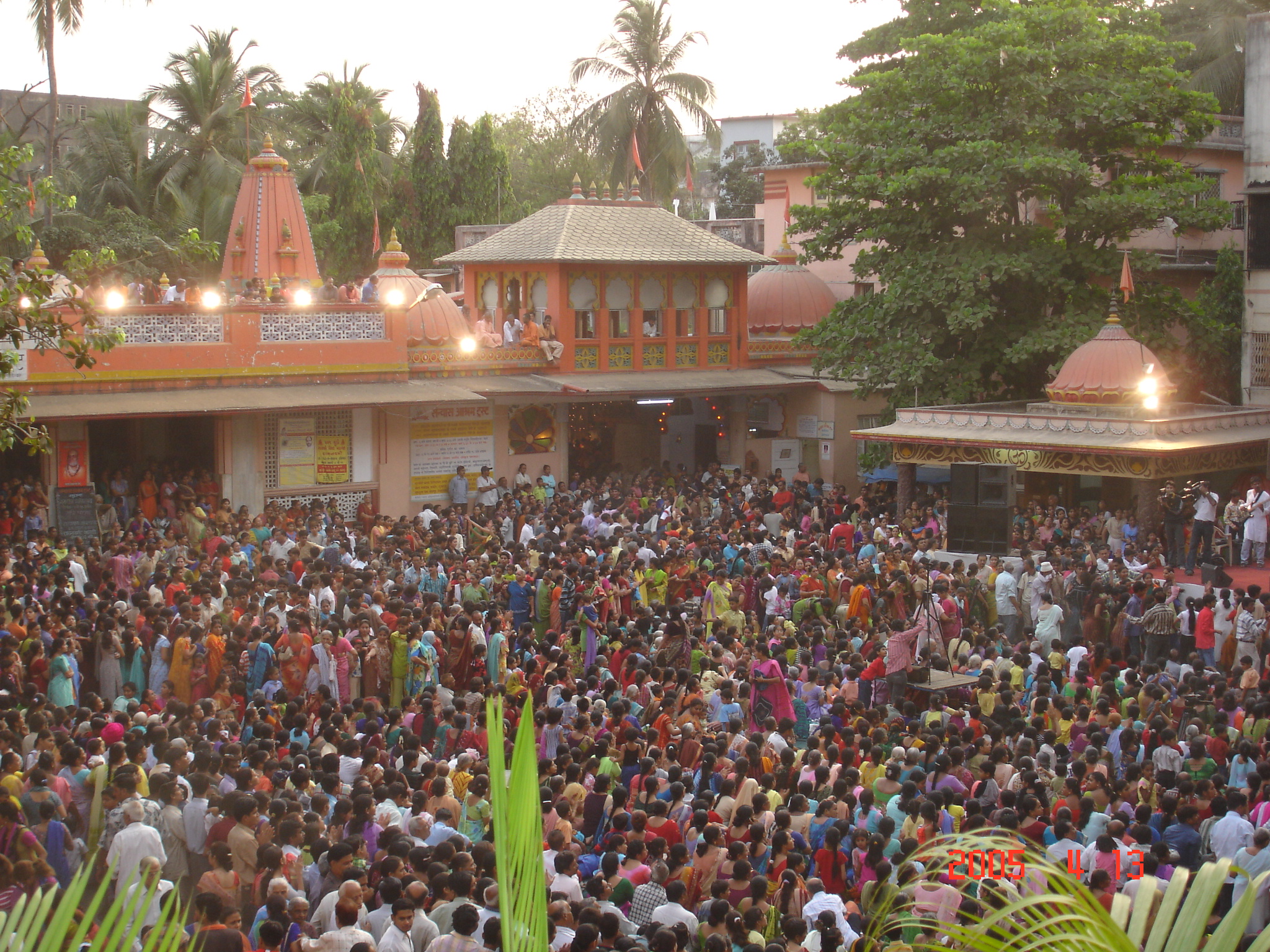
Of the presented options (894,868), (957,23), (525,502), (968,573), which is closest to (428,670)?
(894,868)

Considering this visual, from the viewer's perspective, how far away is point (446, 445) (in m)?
24.0

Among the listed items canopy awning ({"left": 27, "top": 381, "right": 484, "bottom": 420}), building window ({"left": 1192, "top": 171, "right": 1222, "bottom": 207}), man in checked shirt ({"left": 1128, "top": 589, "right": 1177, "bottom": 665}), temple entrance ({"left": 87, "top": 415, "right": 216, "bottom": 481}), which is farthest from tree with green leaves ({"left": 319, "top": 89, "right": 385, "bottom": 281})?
man in checked shirt ({"left": 1128, "top": 589, "right": 1177, "bottom": 665})

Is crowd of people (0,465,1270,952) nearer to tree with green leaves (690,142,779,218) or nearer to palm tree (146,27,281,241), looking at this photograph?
palm tree (146,27,281,241)

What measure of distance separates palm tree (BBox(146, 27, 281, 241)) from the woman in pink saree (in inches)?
1208

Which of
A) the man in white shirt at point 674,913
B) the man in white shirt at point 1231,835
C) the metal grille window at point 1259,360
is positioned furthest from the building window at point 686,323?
the man in white shirt at point 674,913

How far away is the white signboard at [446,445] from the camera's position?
77.4 feet

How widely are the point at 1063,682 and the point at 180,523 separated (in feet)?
41.0

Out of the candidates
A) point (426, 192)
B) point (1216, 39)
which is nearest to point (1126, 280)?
point (1216, 39)

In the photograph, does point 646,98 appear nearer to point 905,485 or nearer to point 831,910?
point 905,485

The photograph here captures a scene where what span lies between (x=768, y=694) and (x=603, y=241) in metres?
16.5

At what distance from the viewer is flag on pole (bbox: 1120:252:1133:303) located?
22.2 metres

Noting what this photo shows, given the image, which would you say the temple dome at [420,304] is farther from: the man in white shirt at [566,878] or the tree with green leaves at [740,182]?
the tree with green leaves at [740,182]
